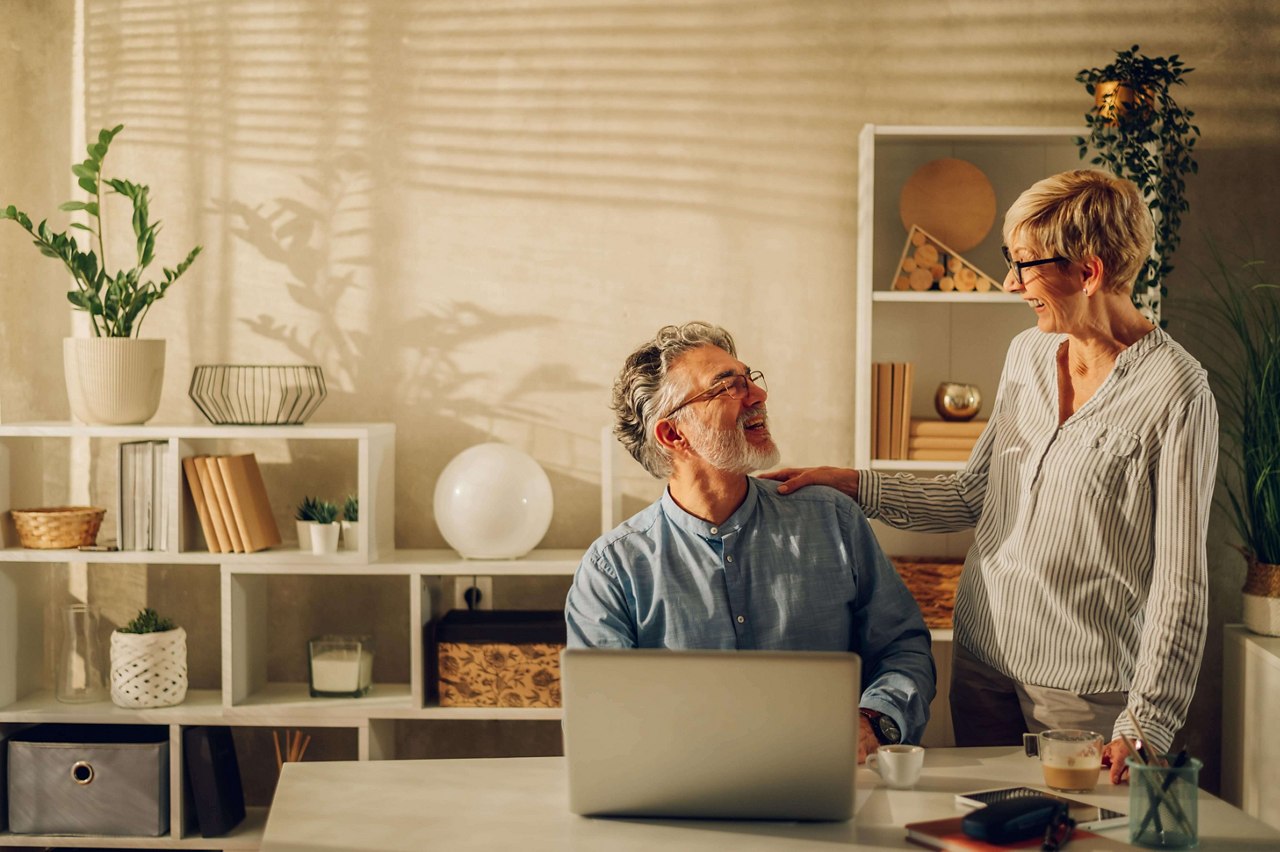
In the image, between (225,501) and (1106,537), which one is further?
(225,501)

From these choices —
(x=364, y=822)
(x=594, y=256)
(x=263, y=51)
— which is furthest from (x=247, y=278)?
(x=364, y=822)

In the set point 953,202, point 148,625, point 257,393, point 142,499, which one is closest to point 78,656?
point 148,625

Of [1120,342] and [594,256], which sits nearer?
[1120,342]

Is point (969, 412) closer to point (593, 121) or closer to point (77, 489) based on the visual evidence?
point (593, 121)

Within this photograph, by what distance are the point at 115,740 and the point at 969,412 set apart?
7.92ft

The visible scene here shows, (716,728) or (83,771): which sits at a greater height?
(716,728)

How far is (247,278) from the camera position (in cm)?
338

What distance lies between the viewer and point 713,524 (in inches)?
85.7

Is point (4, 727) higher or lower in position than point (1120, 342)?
lower

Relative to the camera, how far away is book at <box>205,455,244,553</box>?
3.05 metres

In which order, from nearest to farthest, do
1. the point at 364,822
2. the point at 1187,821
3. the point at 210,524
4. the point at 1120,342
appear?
the point at 1187,821 → the point at 364,822 → the point at 1120,342 → the point at 210,524

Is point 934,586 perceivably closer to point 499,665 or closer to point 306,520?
point 499,665

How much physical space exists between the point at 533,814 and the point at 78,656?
2254 mm

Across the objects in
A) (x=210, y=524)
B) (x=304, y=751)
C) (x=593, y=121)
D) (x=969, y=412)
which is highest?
(x=593, y=121)
